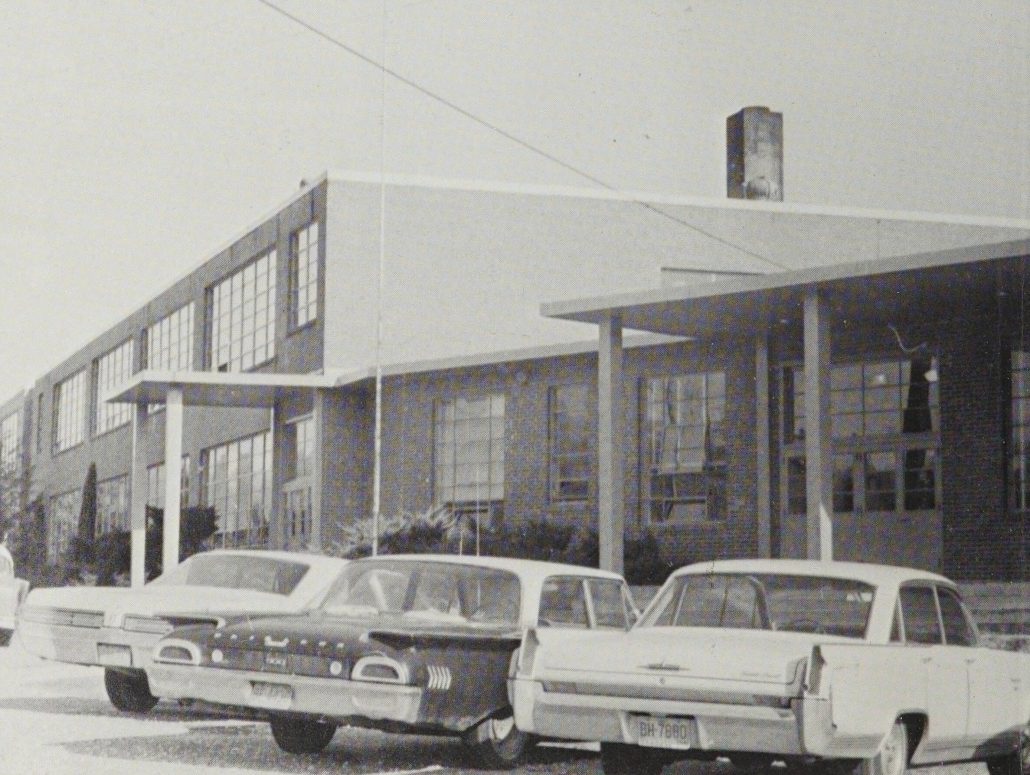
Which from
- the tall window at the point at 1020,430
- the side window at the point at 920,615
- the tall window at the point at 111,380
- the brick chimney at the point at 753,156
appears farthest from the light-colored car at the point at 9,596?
the tall window at the point at 111,380

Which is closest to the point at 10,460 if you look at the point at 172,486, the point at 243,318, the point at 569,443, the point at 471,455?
the point at 243,318

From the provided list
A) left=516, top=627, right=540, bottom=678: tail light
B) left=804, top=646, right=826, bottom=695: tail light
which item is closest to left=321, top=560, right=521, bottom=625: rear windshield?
left=516, top=627, right=540, bottom=678: tail light

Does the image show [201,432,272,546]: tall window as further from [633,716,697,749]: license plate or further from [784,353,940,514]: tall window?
[633,716,697,749]: license plate

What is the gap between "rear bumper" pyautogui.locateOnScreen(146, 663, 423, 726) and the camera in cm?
938

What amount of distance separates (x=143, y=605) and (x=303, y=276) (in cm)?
2200

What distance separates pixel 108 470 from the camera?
49688 mm

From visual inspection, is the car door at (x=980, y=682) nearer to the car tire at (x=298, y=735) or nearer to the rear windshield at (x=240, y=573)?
the car tire at (x=298, y=735)

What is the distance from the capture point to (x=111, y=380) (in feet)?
168

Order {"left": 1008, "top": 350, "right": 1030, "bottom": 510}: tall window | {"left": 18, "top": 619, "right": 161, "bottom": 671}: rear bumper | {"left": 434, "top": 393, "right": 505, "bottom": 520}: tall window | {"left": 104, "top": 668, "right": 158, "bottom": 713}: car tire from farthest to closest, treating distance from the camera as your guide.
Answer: {"left": 434, "top": 393, "right": 505, "bottom": 520}: tall window
{"left": 1008, "top": 350, "right": 1030, "bottom": 510}: tall window
{"left": 104, "top": 668, "right": 158, "bottom": 713}: car tire
{"left": 18, "top": 619, "right": 161, "bottom": 671}: rear bumper

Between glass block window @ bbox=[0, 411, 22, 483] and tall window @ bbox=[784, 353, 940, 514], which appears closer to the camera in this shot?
tall window @ bbox=[784, 353, 940, 514]

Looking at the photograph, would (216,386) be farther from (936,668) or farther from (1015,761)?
(936,668)

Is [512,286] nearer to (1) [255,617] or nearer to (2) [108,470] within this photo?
(2) [108,470]

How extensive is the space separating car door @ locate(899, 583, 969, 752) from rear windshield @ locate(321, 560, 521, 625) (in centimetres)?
258

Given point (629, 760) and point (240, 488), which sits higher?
point (240, 488)
